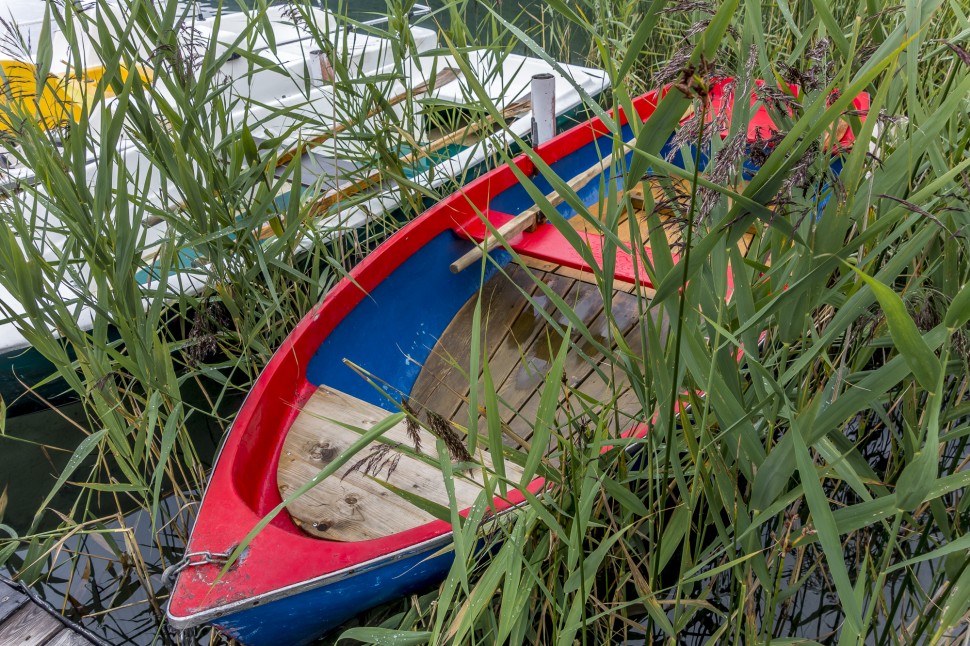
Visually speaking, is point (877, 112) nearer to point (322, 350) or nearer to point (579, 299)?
point (322, 350)

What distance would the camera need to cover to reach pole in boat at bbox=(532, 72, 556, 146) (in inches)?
125

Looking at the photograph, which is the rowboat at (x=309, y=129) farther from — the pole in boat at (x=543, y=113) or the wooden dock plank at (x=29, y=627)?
the wooden dock plank at (x=29, y=627)

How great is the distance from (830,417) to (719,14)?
499 millimetres

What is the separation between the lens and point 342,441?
204 centimetres

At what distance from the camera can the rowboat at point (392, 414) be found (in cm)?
135

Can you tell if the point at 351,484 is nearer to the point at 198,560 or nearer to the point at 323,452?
the point at 323,452

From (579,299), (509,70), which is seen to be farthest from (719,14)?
(509,70)

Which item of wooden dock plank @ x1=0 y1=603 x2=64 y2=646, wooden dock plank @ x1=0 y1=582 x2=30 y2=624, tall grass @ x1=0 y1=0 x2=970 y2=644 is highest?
tall grass @ x1=0 y1=0 x2=970 y2=644

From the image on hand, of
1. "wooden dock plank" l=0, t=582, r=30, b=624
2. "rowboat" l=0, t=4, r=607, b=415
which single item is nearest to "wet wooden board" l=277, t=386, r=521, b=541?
"rowboat" l=0, t=4, r=607, b=415

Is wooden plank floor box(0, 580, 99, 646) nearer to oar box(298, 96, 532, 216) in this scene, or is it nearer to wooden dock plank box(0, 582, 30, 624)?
wooden dock plank box(0, 582, 30, 624)

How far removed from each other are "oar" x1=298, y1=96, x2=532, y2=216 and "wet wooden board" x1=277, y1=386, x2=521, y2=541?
0.58 meters

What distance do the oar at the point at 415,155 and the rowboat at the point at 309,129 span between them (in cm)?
1

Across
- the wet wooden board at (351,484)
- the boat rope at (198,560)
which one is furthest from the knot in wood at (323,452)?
the boat rope at (198,560)

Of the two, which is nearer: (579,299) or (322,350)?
(322,350)
